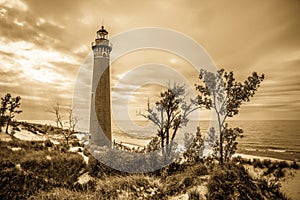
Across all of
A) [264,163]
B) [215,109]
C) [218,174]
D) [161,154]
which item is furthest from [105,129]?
[264,163]

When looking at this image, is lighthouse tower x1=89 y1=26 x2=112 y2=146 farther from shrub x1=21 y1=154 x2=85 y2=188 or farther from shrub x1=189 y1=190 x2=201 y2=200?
shrub x1=189 y1=190 x2=201 y2=200

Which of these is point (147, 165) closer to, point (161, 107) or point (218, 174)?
point (161, 107)

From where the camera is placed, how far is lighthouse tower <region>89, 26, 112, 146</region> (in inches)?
828

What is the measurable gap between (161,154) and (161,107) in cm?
351

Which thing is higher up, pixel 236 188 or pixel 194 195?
pixel 236 188

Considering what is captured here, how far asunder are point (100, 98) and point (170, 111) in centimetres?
1000

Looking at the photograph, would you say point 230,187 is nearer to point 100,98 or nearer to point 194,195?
point 194,195

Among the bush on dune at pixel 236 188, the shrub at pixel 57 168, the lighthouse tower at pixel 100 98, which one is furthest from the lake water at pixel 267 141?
the bush on dune at pixel 236 188

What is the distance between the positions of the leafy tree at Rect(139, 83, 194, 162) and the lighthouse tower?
835 centimetres

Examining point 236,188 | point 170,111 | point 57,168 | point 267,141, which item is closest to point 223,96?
point 170,111

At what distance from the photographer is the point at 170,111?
1417 cm

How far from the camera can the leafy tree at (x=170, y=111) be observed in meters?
13.9

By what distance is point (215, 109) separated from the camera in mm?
12805

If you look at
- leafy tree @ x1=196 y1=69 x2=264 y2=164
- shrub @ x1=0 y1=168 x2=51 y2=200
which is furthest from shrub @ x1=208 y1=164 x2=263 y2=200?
shrub @ x1=0 y1=168 x2=51 y2=200
